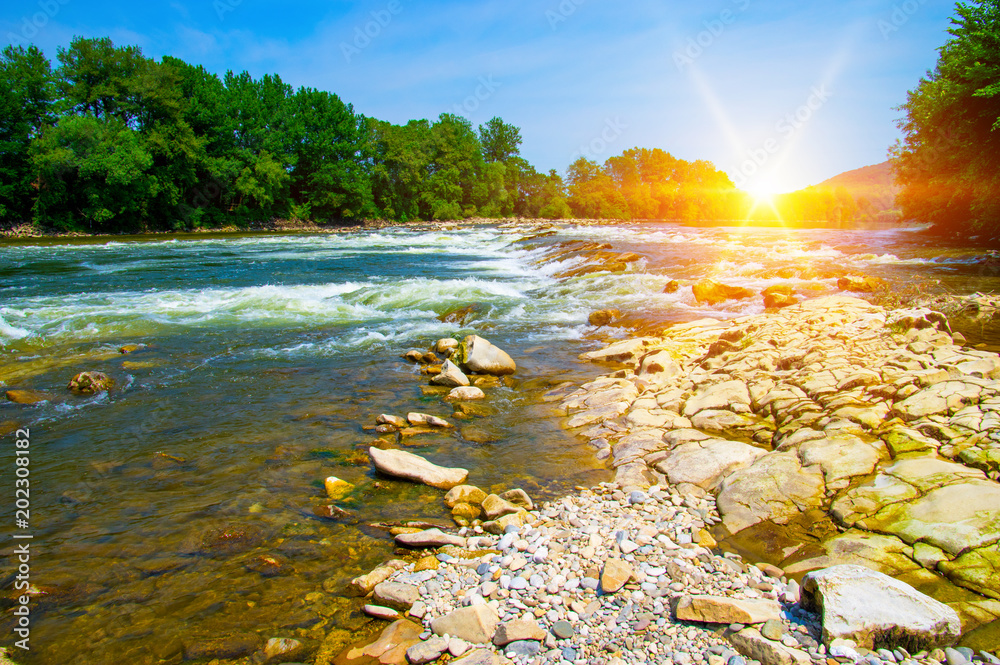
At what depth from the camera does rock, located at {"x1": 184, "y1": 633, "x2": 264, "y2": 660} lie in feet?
9.11

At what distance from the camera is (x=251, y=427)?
580 cm

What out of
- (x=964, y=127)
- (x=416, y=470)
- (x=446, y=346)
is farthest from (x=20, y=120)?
(x=964, y=127)

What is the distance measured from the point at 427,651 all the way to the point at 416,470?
2122 mm

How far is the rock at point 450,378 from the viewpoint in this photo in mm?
7285

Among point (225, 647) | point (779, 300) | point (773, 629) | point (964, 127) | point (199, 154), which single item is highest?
point (199, 154)

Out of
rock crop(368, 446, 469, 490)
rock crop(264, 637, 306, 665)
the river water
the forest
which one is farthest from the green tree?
rock crop(264, 637, 306, 665)

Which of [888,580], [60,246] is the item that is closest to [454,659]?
[888,580]

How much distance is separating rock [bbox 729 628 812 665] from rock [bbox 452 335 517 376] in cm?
553

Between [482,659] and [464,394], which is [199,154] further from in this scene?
[482,659]

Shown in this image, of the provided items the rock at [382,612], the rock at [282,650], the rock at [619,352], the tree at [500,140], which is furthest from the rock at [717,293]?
the tree at [500,140]

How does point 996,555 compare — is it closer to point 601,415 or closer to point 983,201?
point 601,415

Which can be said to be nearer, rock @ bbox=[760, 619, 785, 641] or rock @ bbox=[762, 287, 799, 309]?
rock @ bbox=[760, 619, 785, 641]

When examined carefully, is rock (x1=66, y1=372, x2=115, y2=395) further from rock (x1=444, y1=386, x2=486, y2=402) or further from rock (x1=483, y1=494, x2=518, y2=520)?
rock (x1=483, y1=494, x2=518, y2=520)

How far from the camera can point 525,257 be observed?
24078 mm
